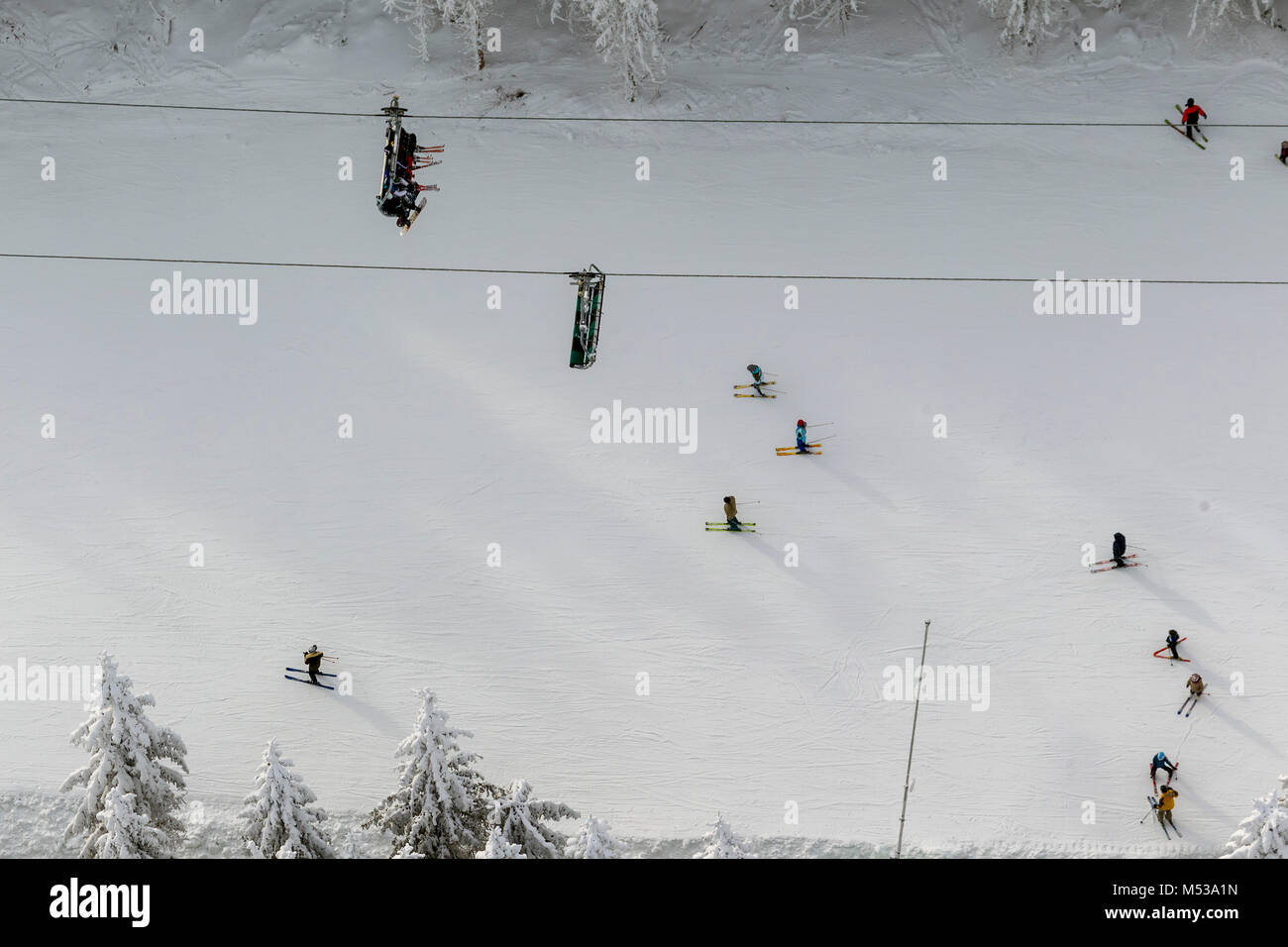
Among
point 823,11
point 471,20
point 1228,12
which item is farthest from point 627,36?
point 1228,12

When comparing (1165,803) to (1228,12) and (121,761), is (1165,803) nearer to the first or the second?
(121,761)

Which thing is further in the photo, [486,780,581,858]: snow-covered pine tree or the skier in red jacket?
the skier in red jacket

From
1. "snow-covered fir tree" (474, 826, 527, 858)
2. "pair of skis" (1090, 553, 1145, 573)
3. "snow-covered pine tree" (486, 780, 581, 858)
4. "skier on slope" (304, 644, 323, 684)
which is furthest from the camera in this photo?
"pair of skis" (1090, 553, 1145, 573)

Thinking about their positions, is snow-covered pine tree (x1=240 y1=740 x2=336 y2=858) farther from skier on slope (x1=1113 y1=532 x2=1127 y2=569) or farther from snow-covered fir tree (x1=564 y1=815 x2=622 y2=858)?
skier on slope (x1=1113 y1=532 x2=1127 y2=569)

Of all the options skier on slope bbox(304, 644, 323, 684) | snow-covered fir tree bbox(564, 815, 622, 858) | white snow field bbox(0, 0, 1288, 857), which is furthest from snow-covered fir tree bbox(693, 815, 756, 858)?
skier on slope bbox(304, 644, 323, 684)

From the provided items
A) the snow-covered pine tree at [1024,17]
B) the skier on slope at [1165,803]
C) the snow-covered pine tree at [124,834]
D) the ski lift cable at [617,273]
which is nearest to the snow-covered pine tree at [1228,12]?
the snow-covered pine tree at [1024,17]

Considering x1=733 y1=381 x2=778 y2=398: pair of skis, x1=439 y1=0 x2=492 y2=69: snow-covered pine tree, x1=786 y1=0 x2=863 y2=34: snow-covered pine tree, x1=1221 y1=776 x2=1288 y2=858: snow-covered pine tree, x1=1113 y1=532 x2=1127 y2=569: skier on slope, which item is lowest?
x1=1221 y1=776 x2=1288 y2=858: snow-covered pine tree

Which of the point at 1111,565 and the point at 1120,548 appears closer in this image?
the point at 1120,548
